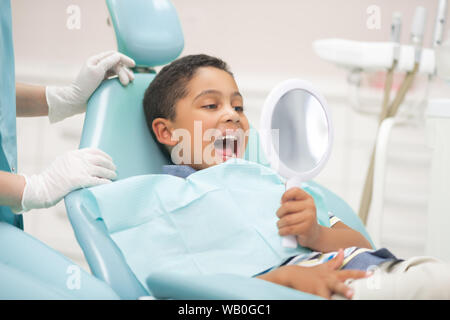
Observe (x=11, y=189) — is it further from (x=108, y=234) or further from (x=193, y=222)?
(x=193, y=222)

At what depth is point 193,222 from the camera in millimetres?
835

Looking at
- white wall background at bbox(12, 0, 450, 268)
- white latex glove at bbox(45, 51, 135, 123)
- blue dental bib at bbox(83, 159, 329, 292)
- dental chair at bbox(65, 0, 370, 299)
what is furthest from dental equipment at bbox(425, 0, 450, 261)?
white wall background at bbox(12, 0, 450, 268)

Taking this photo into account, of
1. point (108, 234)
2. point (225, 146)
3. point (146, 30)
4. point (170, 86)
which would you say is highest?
point (146, 30)

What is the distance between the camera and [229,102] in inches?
39.9

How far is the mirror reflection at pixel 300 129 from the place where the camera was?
707 millimetres

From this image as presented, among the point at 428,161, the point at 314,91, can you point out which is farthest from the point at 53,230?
the point at 314,91

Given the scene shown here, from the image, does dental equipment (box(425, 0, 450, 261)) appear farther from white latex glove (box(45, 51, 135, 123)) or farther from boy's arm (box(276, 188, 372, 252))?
white latex glove (box(45, 51, 135, 123))

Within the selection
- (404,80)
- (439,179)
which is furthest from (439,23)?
(439,179)

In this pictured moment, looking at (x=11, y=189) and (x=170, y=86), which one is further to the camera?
(x=170, y=86)

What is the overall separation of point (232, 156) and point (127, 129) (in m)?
0.24

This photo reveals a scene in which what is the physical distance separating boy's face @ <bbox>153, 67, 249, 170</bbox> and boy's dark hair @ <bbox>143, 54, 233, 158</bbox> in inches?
0.6

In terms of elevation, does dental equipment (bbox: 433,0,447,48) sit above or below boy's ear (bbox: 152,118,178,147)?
above

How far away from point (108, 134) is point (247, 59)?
1068 millimetres

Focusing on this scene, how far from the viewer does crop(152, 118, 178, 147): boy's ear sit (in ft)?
3.50
